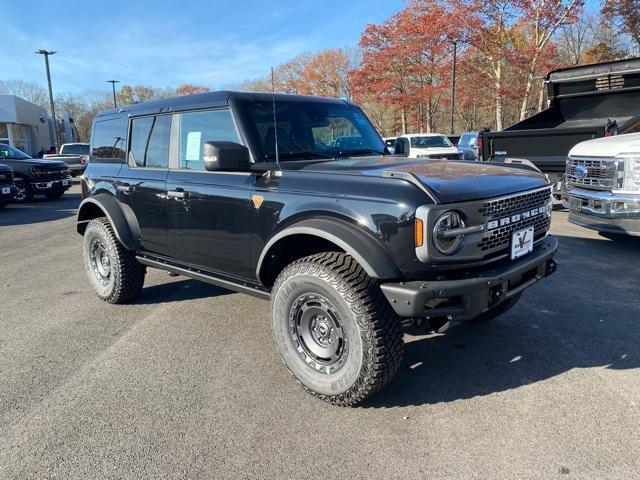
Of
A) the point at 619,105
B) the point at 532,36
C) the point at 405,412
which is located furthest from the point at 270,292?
the point at 532,36

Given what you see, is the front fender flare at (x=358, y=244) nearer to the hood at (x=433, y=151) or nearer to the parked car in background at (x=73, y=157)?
the hood at (x=433, y=151)

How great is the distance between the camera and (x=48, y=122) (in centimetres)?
5241

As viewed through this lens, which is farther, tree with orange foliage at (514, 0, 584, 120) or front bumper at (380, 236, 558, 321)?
tree with orange foliage at (514, 0, 584, 120)

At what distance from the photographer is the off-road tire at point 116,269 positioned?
4844 mm

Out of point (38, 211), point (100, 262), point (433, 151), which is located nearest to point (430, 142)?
point (433, 151)

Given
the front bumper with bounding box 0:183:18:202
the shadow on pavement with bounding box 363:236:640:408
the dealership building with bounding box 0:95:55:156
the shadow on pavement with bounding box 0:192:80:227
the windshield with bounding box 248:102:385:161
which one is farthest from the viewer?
the dealership building with bounding box 0:95:55:156

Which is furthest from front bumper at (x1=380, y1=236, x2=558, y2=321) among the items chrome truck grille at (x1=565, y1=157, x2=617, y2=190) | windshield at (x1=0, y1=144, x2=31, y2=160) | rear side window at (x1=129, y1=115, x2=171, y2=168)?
windshield at (x1=0, y1=144, x2=31, y2=160)

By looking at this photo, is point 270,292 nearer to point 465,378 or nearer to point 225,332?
point 225,332

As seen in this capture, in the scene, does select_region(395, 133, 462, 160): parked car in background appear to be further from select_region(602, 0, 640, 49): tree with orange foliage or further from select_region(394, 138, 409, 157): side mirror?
select_region(602, 0, 640, 49): tree with orange foliage

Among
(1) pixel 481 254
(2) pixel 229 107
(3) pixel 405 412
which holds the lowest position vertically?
(3) pixel 405 412

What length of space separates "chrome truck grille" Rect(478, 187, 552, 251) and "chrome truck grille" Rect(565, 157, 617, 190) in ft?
10.6

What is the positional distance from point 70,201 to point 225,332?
14.0 meters

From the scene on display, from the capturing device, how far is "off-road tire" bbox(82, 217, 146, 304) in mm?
4844

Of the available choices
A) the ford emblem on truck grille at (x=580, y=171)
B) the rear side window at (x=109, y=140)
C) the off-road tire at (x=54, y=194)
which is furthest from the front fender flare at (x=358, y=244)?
the off-road tire at (x=54, y=194)
